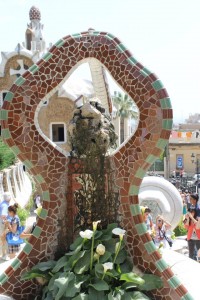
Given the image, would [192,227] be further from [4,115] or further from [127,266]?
[4,115]

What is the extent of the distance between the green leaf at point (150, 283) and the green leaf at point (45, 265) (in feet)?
3.07

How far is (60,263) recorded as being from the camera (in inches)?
170

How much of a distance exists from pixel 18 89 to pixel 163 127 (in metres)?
1.60

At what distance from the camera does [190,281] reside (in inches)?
204

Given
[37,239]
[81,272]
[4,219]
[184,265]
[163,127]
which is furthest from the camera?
[4,219]

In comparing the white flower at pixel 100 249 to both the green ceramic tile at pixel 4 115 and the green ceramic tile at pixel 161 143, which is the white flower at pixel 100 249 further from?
the green ceramic tile at pixel 4 115

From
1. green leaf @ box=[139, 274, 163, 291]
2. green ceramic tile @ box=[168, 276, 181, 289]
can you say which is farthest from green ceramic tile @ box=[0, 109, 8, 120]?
green ceramic tile @ box=[168, 276, 181, 289]

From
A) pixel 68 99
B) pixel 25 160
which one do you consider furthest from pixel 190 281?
pixel 68 99

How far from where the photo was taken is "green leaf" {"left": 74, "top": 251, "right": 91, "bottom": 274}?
4098 mm

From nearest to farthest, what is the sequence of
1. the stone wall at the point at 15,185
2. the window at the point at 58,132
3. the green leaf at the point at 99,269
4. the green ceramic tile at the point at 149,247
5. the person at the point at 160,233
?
the green leaf at the point at 99,269, the green ceramic tile at the point at 149,247, the person at the point at 160,233, the stone wall at the point at 15,185, the window at the point at 58,132

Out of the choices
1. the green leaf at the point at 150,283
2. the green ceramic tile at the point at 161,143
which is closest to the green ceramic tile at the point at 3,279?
the green leaf at the point at 150,283

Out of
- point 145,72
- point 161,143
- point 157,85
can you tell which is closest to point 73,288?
point 161,143

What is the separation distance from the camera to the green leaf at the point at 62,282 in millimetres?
3939

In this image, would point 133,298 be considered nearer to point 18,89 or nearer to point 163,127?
point 163,127
